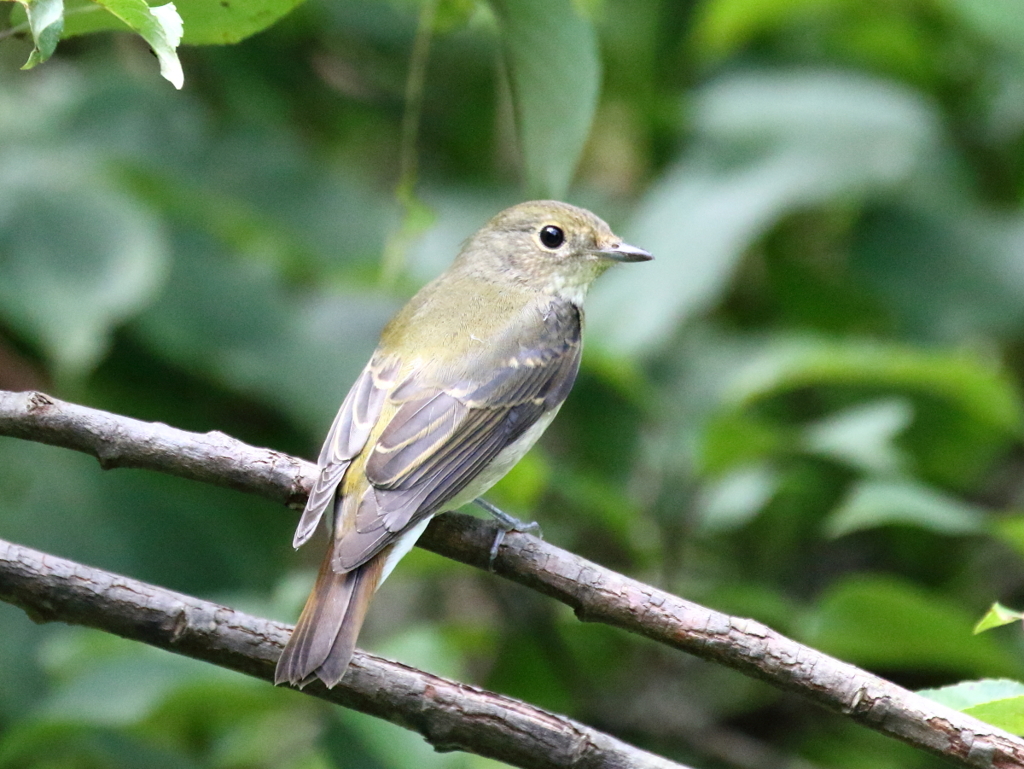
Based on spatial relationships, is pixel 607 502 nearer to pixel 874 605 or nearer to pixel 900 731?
pixel 874 605

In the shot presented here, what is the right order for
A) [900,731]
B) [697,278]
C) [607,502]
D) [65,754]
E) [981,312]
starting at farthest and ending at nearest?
[981,312] → [697,278] → [607,502] → [65,754] → [900,731]

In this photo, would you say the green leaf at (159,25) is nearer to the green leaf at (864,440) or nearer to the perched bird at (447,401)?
the perched bird at (447,401)

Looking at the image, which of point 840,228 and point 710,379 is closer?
point 710,379

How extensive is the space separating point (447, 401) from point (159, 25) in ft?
5.62

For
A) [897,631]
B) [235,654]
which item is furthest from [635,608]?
[897,631]

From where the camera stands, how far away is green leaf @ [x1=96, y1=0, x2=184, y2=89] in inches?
70.3

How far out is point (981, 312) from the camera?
520 centimetres

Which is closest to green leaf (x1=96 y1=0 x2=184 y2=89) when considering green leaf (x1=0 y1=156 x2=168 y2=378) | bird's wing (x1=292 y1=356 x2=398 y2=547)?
bird's wing (x1=292 y1=356 x2=398 y2=547)

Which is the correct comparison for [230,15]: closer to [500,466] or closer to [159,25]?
[159,25]

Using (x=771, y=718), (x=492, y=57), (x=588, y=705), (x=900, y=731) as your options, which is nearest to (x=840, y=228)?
(x=492, y=57)

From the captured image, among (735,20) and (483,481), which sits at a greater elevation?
(735,20)

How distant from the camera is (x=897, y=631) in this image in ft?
12.8

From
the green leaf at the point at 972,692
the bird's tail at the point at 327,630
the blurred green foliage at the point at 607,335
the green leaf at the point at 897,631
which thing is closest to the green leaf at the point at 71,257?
the blurred green foliage at the point at 607,335

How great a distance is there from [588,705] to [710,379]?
148 centimetres
